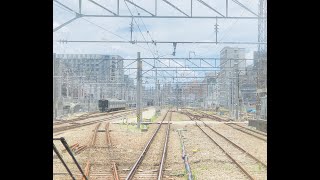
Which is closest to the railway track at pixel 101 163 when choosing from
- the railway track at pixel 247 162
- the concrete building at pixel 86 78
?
the railway track at pixel 247 162

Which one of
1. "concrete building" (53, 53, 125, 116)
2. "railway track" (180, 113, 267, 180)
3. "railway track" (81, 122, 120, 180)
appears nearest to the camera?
"railway track" (81, 122, 120, 180)

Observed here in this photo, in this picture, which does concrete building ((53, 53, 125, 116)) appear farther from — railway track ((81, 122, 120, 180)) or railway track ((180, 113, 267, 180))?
railway track ((180, 113, 267, 180))

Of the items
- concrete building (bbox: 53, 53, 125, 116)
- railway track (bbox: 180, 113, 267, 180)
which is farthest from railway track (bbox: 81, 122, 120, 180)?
concrete building (bbox: 53, 53, 125, 116)

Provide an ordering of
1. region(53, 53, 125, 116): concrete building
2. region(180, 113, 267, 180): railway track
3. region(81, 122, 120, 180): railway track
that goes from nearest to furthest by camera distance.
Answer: region(81, 122, 120, 180): railway track < region(180, 113, 267, 180): railway track < region(53, 53, 125, 116): concrete building

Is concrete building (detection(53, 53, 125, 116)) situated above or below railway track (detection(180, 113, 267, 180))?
above

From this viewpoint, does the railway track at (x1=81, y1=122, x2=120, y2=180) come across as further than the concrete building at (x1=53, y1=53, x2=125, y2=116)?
No

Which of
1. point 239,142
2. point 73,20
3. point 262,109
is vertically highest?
point 73,20

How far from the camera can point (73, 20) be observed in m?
10.1

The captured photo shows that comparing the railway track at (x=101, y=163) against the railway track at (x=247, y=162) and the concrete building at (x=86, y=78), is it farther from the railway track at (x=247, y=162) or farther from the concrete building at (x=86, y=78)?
the concrete building at (x=86, y=78)
